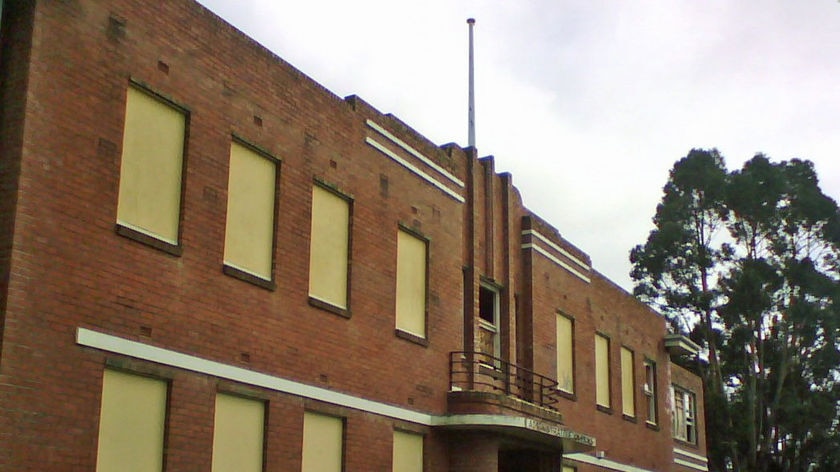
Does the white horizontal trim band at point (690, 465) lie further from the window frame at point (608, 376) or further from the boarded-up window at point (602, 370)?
the boarded-up window at point (602, 370)

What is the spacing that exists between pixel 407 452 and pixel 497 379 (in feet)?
12.6

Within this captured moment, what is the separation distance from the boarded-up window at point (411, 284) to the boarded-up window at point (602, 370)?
9.15 m

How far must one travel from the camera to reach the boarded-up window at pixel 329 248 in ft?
57.6

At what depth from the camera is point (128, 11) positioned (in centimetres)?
1442

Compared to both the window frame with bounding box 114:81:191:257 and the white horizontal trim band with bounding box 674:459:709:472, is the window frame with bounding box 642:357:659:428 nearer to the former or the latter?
the white horizontal trim band with bounding box 674:459:709:472

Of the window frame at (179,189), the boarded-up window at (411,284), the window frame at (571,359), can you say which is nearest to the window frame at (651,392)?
the window frame at (571,359)

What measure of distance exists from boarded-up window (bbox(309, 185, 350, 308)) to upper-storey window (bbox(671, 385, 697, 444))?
19.8 m

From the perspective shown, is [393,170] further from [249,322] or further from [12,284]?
[12,284]

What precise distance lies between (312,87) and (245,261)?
354cm

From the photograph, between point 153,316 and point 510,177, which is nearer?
point 153,316

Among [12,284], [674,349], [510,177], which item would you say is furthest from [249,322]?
[674,349]

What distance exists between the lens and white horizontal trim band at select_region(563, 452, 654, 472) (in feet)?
84.8

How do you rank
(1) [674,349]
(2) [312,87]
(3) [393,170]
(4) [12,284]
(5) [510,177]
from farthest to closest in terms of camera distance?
(1) [674,349] → (5) [510,177] → (3) [393,170] → (2) [312,87] → (4) [12,284]

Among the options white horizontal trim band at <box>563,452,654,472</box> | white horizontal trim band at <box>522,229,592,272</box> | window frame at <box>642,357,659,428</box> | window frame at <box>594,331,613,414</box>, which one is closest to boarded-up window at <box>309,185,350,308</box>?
white horizontal trim band at <box>522,229,592,272</box>
